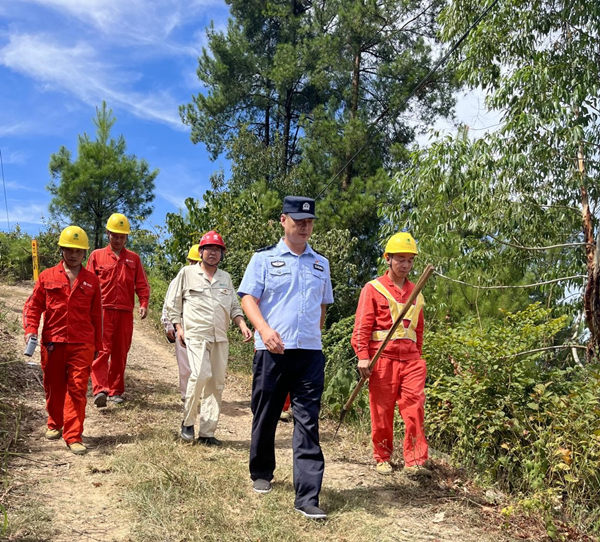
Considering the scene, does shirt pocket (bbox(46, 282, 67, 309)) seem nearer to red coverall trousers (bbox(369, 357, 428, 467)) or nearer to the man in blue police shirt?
the man in blue police shirt

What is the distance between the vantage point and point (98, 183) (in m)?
27.6

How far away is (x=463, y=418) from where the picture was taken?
601cm

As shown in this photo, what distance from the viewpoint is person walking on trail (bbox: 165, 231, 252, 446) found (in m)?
5.53

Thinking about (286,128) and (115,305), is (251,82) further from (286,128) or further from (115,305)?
(115,305)

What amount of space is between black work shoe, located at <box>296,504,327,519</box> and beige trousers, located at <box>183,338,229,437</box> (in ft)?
5.88

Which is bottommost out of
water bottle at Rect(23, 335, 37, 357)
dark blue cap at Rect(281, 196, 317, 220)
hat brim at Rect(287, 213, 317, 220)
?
water bottle at Rect(23, 335, 37, 357)

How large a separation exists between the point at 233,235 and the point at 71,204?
16.5 m

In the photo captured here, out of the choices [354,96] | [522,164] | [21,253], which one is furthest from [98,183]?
[522,164]

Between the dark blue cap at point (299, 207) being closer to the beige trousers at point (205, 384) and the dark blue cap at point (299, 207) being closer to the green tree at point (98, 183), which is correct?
the beige trousers at point (205, 384)

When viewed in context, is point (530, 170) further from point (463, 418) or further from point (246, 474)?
point (246, 474)

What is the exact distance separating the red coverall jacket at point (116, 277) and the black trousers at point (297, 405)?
10.4 ft

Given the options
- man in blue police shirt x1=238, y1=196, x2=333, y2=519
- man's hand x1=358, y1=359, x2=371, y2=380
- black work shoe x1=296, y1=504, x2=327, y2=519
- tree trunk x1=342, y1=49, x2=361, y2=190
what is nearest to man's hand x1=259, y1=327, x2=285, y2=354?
man in blue police shirt x1=238, y1=196, x2=333, y2=519

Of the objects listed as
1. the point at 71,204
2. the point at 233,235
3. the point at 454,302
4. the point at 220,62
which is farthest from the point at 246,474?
the point at 71,204

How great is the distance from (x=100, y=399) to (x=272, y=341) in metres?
3.32
